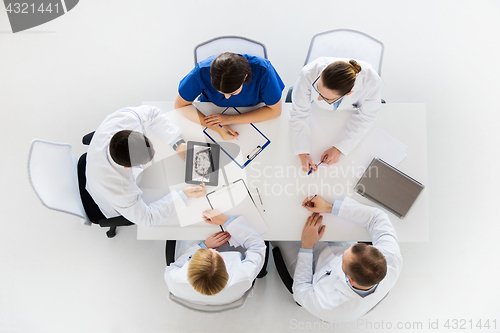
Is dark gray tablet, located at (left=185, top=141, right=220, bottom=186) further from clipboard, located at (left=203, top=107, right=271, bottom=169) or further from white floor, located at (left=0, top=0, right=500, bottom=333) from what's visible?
white floor, located at (left=0, top=0, right=500, bottom=333)

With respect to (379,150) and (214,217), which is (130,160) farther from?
(379,150)

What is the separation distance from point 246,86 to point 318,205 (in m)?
0.71

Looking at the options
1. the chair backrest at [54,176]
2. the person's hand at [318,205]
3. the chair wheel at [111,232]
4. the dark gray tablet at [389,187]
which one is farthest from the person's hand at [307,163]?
the chair wheel at [111,232]

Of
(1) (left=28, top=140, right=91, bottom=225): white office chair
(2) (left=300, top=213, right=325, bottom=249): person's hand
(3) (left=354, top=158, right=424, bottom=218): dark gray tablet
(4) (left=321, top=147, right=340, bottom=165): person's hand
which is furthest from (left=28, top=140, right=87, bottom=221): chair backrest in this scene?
(3) (left=354, top=158, right=424, bottom=218): dark gray tablet

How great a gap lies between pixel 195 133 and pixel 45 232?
5.07 ft

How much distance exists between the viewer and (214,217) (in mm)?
1422

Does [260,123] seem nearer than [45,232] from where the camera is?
Yes

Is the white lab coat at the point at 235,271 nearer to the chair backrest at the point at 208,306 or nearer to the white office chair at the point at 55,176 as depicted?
the chair backrest at the point at 208,306

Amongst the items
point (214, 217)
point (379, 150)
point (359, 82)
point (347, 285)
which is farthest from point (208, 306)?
point (359, 82)

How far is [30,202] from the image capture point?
214cm

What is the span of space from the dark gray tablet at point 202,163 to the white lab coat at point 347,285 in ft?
2.24

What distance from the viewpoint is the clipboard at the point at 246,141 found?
147 cm

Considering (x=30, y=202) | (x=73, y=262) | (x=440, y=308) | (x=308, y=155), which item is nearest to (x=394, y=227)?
(x=308, y=155)

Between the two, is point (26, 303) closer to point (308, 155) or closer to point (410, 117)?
point (308, 155)
